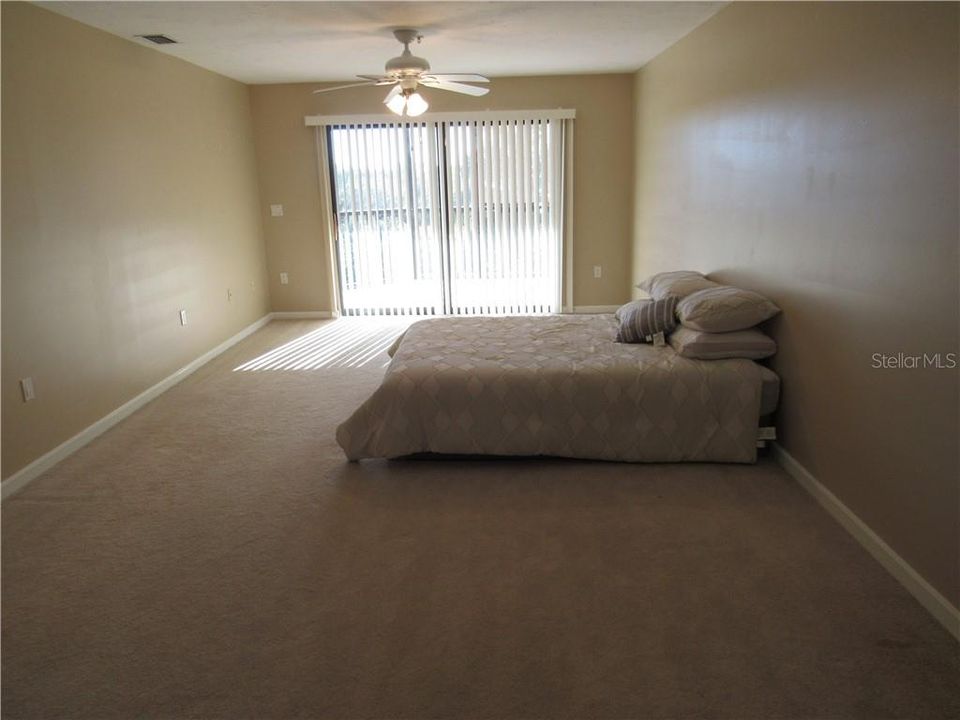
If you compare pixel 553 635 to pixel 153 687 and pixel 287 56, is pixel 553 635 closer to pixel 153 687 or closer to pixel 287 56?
pixel 153 687

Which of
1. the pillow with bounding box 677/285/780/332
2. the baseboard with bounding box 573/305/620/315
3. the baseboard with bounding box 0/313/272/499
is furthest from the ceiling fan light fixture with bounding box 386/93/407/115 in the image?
the baseboard with bounding box 573/305/620/315

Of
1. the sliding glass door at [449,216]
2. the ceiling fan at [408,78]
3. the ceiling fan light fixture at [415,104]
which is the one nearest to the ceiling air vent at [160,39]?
the ceiling fan at [408,78]

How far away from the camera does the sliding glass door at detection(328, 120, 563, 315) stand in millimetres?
6797

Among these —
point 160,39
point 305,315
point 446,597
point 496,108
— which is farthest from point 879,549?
point 305,315

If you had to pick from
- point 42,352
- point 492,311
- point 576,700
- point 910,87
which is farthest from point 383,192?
point 576,700

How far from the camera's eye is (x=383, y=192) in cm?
697

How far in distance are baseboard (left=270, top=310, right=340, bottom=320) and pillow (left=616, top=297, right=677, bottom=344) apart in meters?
4.12

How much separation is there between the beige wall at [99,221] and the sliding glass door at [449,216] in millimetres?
1407

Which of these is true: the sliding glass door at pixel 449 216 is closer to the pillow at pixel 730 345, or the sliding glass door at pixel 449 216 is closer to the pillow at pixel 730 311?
the pillow at pixel 730 311

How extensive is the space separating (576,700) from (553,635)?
0.28m

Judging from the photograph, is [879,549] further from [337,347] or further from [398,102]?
[337,347]

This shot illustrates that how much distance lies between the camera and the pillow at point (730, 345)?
133 inches

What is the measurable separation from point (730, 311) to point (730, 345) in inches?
6.8

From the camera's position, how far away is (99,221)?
13.7ft
